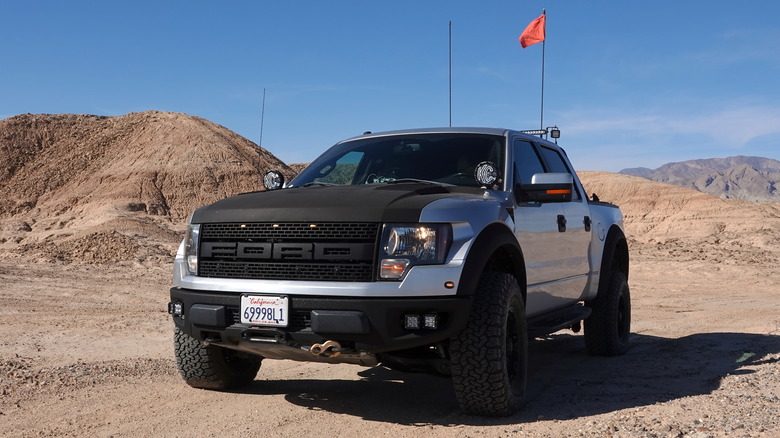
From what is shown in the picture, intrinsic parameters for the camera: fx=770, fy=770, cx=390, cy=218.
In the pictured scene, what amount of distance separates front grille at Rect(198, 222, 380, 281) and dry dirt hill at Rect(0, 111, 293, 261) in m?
27.2

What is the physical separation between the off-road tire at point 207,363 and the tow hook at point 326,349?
1.16 metres

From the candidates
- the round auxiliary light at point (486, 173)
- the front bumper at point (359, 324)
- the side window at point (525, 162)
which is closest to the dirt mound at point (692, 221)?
the side window at point (525, 162)

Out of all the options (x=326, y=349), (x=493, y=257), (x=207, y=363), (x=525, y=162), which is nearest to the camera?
(x=326, y=349)

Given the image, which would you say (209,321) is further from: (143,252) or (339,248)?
(143,252)

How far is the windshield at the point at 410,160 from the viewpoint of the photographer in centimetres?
542

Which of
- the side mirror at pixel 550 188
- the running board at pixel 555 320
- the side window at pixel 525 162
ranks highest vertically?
the side window at pixel 525 162

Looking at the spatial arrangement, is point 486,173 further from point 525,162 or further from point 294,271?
point 294,271

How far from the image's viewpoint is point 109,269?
1828 cm

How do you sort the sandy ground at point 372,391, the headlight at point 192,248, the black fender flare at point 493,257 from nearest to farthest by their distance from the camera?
1. the black fender flare at point 493,257
2. the sandy ground at point 372,391
3. the headlight at point 192,248

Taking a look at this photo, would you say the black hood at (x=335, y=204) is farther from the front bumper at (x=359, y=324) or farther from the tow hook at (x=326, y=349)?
the tow hook at (x=326, y=349)

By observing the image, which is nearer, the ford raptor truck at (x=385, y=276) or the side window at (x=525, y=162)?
the ford raptor truck at (x=385, y=276)

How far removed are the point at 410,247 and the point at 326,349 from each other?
2.39 feet

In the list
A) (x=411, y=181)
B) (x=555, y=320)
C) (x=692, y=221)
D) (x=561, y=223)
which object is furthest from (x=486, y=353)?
(x=692, y=221)

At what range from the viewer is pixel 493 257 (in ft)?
15.8
